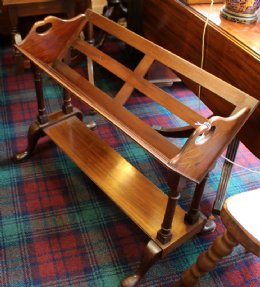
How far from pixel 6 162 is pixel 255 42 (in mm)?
1373

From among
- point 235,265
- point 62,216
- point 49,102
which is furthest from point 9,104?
point 235,265

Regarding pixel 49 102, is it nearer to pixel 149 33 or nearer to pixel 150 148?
pixel 149 33

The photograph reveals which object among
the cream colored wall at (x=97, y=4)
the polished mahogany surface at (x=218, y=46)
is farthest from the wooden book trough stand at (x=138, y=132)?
the cream colored wall at (x=97, y=4)

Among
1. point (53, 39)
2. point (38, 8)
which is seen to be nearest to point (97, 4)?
point (38, 8)

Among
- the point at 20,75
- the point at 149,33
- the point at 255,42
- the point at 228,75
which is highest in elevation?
the point at 255,42

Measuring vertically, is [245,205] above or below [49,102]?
above

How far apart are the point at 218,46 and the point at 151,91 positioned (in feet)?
0.99

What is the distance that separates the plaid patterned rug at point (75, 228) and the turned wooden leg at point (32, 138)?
41 mm

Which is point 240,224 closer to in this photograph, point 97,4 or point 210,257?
point 210,257

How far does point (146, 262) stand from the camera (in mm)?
1271

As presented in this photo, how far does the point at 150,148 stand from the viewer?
103cm

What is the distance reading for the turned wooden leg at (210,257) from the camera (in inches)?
40.6

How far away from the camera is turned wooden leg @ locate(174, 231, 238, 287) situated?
1.03 metres

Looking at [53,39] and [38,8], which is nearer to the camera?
[53,39]
